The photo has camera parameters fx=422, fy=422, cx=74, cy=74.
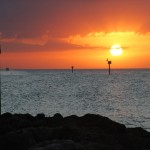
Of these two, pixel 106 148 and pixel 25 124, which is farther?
pixel 25 124

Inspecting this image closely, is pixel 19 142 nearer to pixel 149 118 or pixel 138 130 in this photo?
pixel 138 130

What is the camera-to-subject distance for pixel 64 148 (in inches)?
550

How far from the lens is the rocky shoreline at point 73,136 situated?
1511cm

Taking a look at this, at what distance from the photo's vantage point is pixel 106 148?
15.7 m

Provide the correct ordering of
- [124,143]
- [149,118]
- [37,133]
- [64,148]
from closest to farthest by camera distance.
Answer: [64,148]
[37,133]
[124,143]
[149,118]

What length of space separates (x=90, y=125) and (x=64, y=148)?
7.86 m

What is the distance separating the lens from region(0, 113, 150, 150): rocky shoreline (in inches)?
595

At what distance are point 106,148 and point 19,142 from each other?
337cm

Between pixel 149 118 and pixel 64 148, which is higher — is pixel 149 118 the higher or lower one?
the lower one

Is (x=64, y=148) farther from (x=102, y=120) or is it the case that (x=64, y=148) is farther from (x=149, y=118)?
(x=149, y=118)

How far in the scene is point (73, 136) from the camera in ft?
58.1

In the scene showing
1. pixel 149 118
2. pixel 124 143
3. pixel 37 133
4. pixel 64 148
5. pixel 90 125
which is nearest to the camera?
pixel 64 148

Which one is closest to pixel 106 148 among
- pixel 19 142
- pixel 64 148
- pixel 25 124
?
pixel 64 148

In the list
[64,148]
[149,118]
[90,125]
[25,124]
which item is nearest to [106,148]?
[64,148]
